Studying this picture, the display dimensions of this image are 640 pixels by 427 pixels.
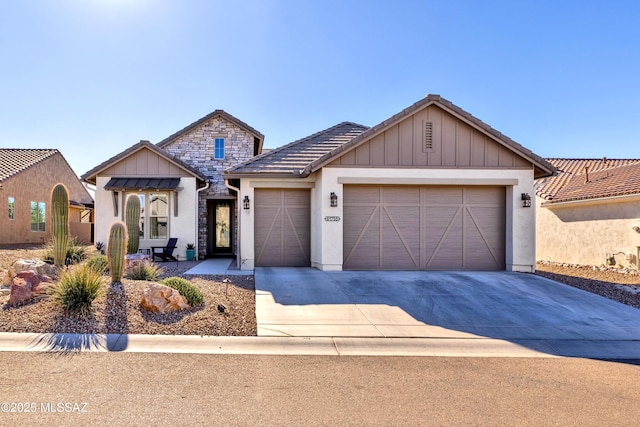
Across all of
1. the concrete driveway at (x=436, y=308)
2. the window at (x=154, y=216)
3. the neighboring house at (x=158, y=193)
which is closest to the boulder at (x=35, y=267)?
the concrete driveway at (x=436, y=308)

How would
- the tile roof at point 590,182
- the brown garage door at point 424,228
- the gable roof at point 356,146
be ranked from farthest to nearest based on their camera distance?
the tile roof at point 590,182, the brown garage door at point 424,228, the gable roof at point 356,146

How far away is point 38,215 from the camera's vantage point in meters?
23.8

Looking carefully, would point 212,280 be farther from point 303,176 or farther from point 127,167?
point 127,167

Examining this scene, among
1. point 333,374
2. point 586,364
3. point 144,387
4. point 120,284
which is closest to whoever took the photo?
point 144,387

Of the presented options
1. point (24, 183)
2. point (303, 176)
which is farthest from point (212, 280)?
point (24, 183)

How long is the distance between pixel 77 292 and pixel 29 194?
20.7m

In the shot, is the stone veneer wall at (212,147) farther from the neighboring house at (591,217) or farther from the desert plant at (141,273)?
the neighboring house at (591,217)

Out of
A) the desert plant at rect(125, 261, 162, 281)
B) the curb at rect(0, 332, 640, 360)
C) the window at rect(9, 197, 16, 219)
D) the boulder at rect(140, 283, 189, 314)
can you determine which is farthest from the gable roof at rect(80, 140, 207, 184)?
the curb at rect(0, 332, 640, 360)

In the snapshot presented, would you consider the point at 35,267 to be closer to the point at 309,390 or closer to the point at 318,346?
the point at 318,346

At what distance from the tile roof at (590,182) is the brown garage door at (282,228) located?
804 centimetres

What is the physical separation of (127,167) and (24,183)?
446 inches

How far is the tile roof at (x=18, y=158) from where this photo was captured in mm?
21281

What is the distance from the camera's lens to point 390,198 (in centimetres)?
1202

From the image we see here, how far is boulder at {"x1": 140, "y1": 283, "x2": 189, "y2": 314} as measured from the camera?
661cm
